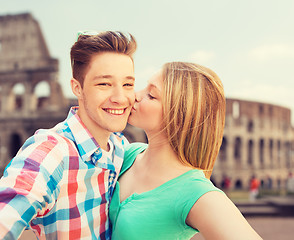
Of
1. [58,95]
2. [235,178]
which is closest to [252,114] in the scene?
[235,178]

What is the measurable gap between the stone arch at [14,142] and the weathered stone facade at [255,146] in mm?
12569

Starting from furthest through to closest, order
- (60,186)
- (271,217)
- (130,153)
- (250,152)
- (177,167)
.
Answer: (250,152), (271,217), (130,153), (177,167), (60,186)

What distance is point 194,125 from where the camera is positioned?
1844 millimetres

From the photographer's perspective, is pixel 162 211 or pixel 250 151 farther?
pixel 250 151

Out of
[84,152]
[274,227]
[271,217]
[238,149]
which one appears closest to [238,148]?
[238,149]

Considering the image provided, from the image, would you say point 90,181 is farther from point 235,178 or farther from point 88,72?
point 235,178

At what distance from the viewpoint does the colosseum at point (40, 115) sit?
21234mm

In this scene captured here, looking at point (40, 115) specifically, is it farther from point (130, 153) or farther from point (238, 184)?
point (130, 153)

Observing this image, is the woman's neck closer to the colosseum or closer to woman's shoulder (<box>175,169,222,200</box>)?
woman's shoulder (<box>175,169,222,200</box>)

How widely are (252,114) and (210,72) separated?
91.2ft

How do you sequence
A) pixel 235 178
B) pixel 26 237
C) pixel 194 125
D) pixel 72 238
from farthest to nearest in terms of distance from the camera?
pixel 235 178, pixel 26 237, pixel 194 125, pixel 72 238

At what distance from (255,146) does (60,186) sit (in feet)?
84.4

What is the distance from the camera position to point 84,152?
1763 millimetres

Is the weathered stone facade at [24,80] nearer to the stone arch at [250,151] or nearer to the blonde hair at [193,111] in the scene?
the stone arch at [250,151]
